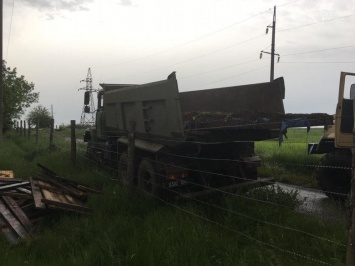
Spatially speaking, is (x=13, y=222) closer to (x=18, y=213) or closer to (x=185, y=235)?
(x=18, y=213)

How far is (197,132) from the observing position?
6219mm

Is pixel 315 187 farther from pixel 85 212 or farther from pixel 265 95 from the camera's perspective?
pixel 85 212

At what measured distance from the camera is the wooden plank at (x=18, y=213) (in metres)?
5.40

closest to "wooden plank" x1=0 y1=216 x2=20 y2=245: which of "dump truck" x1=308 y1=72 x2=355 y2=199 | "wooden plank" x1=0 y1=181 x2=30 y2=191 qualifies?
"wooden plank" x1=0 y1=181 x2=30 y2=191

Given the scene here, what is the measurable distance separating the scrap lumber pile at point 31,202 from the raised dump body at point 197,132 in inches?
52.8

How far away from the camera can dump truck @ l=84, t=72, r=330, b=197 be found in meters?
6.22

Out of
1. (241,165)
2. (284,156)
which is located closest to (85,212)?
(241,165)

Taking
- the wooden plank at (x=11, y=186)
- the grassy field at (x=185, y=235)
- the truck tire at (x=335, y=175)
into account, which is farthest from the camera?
the truck tire at (x=335, y=175)

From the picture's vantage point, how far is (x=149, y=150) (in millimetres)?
6988

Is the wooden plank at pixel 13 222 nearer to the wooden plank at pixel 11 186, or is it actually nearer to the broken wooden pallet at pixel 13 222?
the broken wooden pallet at pixel 13 222

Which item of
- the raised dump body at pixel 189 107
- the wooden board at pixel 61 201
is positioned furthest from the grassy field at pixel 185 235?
the raised dump body at pixel 189 107

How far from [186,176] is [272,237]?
2349mm

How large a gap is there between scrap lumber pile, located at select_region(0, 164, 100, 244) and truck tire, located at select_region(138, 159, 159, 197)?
91 centimetres

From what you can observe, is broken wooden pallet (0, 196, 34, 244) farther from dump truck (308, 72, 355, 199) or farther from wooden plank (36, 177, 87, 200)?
dump truck (308, 72, 355, 199)
